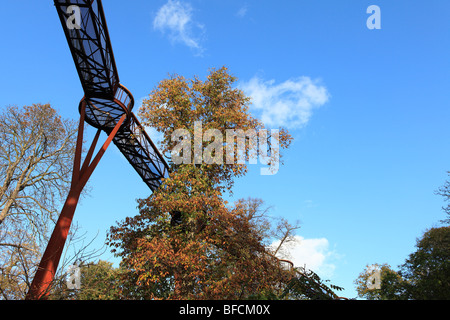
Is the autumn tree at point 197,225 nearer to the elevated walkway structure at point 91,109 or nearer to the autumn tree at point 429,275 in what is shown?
the elevated walkway structure at point 91,109

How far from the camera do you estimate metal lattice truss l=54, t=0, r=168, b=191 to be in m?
11.0

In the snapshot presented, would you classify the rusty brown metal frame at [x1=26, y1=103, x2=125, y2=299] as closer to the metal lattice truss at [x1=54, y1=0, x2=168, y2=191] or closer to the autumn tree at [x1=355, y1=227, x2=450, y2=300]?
the metal lattice truss at [x1=54, y1=0, x2=168, y2=191]

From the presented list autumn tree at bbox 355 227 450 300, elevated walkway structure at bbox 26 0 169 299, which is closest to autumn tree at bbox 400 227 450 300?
autumn tree at bbox 355 227 450 300

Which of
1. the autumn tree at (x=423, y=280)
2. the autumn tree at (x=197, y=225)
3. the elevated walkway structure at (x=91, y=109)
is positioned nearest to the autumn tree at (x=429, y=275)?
the autumn tree at (x=423, y=280)

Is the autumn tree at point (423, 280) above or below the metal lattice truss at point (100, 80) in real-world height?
below

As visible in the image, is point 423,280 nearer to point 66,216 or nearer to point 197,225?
point 197,225

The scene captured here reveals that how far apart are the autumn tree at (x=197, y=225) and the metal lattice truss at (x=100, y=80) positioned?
4.70 feet

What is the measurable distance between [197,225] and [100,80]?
7.48 m

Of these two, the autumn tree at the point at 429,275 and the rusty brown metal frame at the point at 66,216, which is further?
the autumn tree at the point at 429,275

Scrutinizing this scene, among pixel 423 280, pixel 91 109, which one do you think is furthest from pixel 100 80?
pixel 423 280

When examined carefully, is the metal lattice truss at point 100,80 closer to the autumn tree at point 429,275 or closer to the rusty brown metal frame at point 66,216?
the rusty brown metal frame at point 66,216

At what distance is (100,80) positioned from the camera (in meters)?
13.4

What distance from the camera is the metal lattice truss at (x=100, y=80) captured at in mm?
11039
